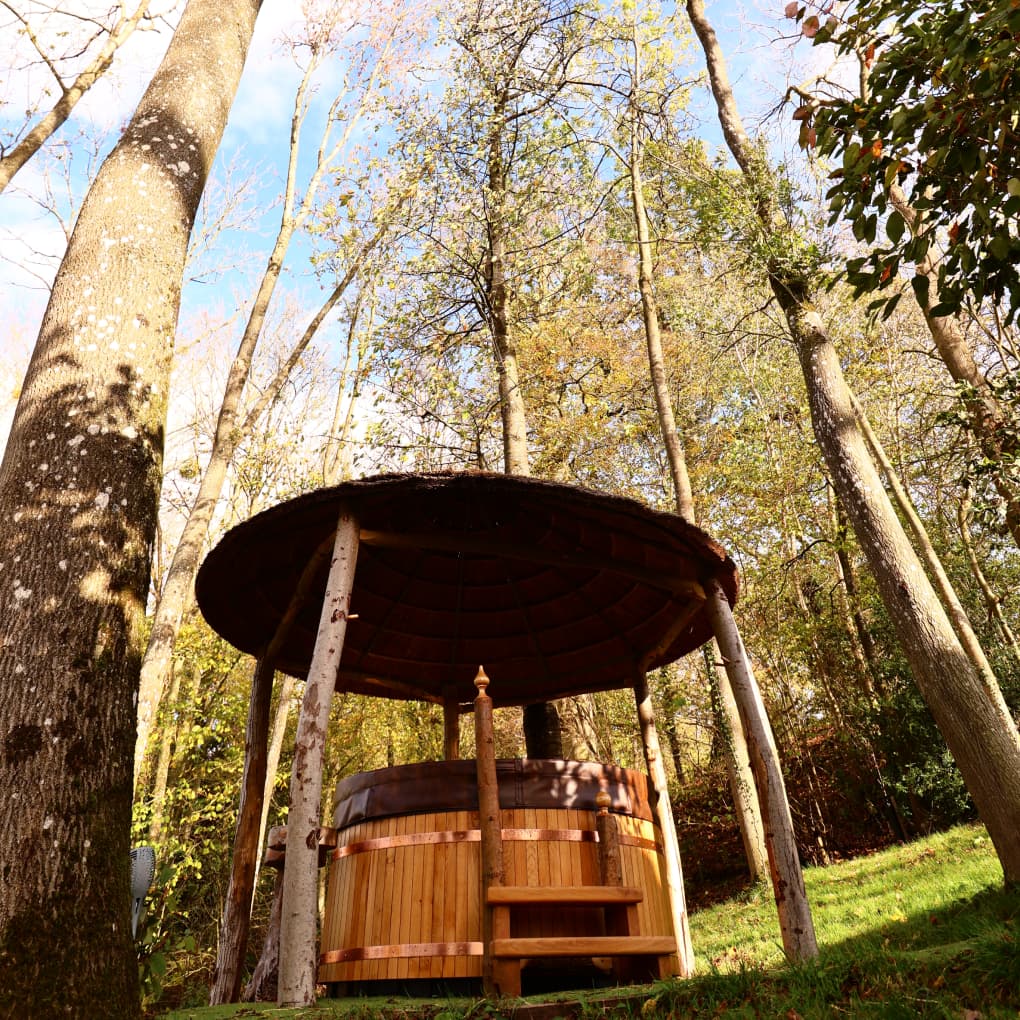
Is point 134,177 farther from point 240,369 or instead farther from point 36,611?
point 240,369

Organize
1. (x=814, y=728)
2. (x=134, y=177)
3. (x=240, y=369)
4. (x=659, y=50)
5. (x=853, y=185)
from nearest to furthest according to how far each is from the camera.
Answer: (x=853, y=185), (x=134, y=177), (x=240, y=369), (x=659, y=50), (x=814, y=728)

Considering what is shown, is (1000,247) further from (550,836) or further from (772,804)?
(550,836)

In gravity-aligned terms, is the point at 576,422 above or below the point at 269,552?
above

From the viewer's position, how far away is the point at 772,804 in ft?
17.2

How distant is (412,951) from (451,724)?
3682 millimetres

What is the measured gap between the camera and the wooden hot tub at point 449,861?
5172 millimetres

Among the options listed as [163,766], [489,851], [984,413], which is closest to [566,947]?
[489,851]

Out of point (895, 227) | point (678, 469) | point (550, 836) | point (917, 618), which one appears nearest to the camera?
point (895, 227)

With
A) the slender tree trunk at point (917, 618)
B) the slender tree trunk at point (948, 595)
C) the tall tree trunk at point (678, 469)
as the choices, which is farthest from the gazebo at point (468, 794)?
the slender tree trunk at point (948, 595)

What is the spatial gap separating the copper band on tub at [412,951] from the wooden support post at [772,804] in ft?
6.57

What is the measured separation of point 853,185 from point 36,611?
12.7ft

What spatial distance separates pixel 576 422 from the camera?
1720 centimetres

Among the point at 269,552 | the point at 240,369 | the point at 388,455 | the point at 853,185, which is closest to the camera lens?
the point at 853,185

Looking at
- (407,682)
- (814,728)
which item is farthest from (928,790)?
(407,682)
